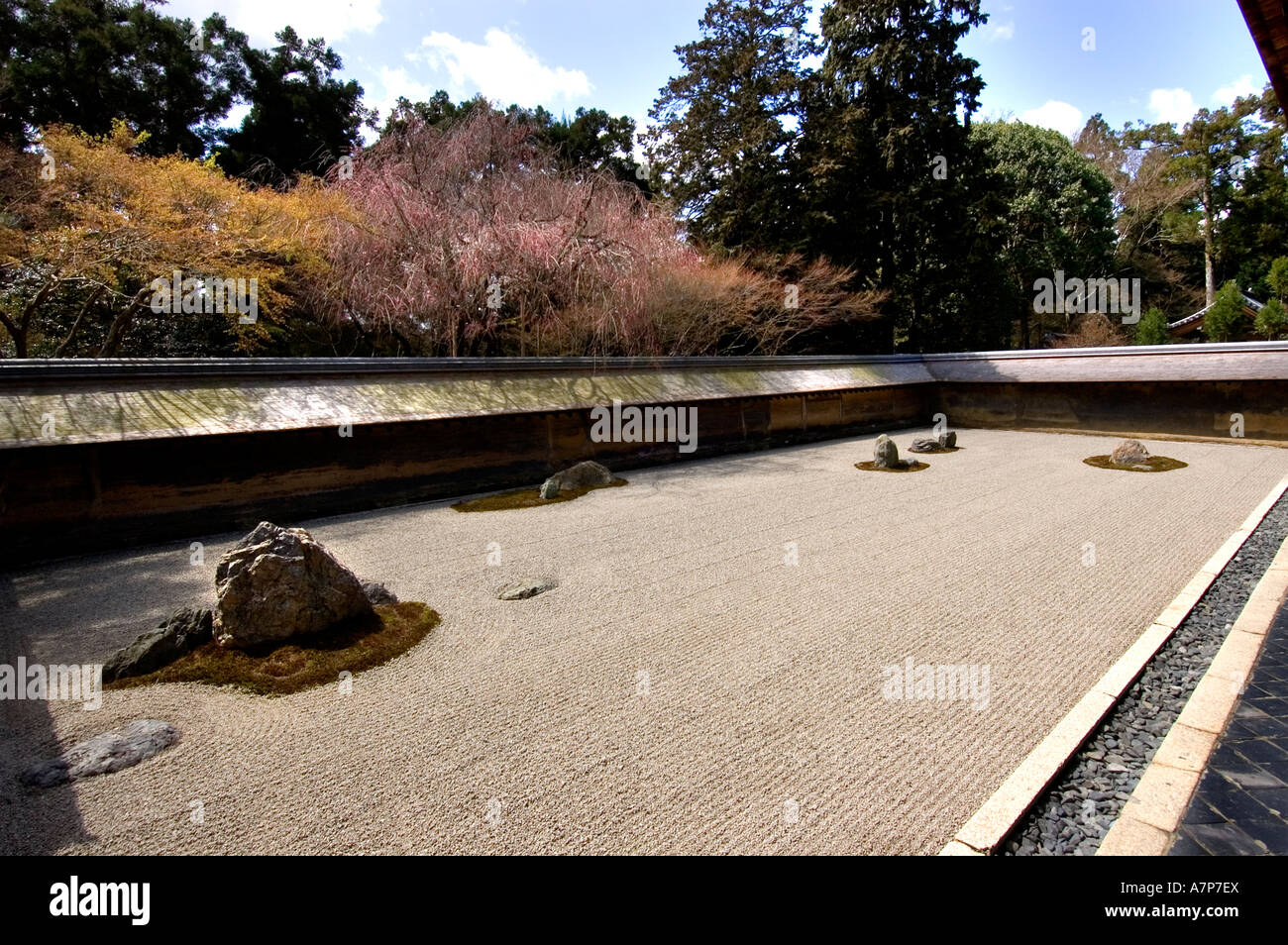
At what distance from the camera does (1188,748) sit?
2812mm

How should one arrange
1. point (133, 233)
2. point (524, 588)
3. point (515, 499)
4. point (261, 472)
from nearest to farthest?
point (524, 588)
point (261, 472)
point (515, 499)
point (133, 233)

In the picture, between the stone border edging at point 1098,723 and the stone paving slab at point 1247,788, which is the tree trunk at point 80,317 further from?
the stone paving slab at point 1247,788

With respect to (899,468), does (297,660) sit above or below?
below

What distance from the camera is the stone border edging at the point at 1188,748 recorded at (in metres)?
2.28

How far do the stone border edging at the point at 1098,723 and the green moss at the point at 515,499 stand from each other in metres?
6.03

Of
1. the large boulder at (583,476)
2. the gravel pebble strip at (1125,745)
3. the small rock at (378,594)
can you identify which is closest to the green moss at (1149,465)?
the gravel pebble strip at (1125,745)

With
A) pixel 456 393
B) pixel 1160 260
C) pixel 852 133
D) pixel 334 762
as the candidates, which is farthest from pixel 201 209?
pixel 1160 260

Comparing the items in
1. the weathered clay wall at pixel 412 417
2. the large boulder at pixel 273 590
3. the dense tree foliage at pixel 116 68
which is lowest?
the large boulder at pixel 273 590

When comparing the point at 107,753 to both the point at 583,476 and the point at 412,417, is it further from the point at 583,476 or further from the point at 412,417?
the point at 583,476

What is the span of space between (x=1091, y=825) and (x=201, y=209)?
43.4 ft

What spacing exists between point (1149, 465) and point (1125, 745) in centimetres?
854

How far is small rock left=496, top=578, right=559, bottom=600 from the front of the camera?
4871 mm

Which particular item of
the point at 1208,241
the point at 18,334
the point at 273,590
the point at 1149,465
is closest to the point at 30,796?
the point at 273,590

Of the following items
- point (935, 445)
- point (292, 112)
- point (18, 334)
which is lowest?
point (935, 445)
